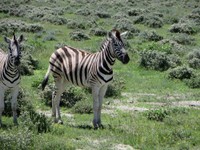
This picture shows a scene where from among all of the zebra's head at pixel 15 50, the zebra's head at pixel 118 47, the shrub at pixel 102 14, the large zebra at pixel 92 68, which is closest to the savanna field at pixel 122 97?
the large zebra at pixel 92 68

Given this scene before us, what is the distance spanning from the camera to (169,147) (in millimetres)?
9641

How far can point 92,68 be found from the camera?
11836mm

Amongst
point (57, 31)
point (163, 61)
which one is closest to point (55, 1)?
point (57, 31)

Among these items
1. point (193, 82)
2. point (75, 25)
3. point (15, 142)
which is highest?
point (75, 25)

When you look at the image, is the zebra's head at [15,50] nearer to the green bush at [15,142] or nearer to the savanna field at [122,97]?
the savanna field at [122,97]

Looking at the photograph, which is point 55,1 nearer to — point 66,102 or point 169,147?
point 66,102

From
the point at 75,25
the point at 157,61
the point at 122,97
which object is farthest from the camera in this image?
the point at 75,25

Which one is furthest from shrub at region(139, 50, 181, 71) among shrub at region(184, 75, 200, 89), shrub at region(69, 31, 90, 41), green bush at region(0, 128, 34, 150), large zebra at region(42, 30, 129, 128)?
green bush at region(0, 128, 34, 150)

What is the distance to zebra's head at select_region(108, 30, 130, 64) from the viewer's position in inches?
442

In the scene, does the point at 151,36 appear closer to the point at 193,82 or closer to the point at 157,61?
the point at 157,61

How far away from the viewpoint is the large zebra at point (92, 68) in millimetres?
11445

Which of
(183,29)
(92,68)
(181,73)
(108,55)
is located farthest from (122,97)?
(183,29)

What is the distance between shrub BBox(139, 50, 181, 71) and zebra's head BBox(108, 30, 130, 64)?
10403mm

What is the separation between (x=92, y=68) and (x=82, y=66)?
18.8 inches
